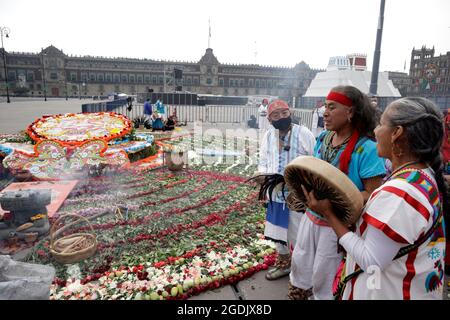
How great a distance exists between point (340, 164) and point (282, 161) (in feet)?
3.52

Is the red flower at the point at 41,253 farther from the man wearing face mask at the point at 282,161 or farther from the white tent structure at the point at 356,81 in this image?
the white tent structure at the point at 356,81

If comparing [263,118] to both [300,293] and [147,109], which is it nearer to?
[147,109]

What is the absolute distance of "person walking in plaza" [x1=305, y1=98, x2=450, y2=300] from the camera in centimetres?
129

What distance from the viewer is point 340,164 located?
226 centimetres

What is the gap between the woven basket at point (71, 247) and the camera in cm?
338

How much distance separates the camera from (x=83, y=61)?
86000mm

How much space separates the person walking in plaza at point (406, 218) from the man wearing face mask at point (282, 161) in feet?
5.22

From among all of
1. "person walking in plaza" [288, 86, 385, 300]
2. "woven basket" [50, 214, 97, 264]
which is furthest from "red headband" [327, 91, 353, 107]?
"woven basket" [50, 214, 97, 264]

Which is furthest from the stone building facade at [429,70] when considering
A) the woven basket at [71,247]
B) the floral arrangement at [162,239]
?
the woven basket at [71,247]

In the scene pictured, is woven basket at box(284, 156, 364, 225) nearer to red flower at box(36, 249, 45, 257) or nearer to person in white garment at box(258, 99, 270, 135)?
red flower at box(36, 249, 45, 257)

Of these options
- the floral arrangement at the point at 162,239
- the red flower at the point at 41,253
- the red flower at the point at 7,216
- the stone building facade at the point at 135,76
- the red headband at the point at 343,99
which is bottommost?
the floral arrangement at the point at 162,239
